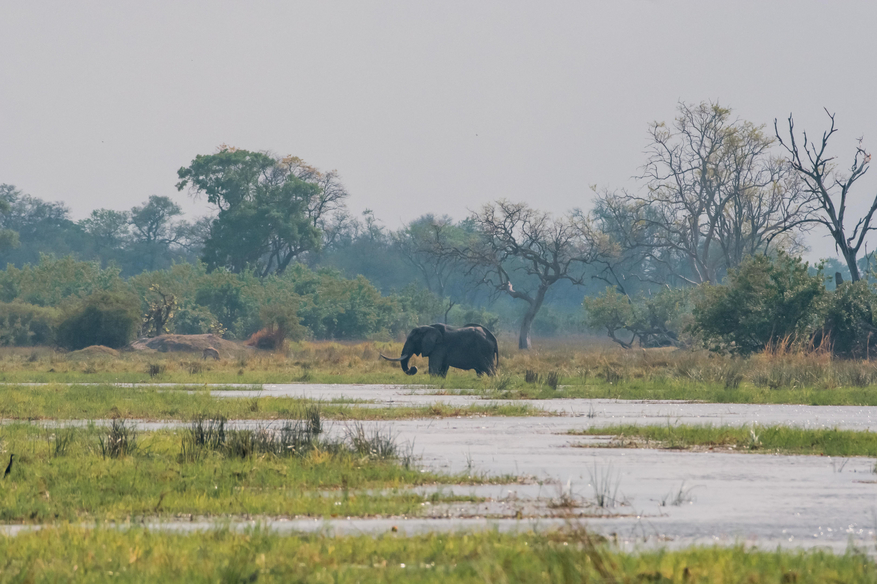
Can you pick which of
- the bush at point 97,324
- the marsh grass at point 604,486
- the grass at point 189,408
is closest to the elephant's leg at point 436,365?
the grass at point 189,408

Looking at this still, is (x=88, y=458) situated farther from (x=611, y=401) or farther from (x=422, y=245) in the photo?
(x=422, y=245)

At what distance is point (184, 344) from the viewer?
59469 mm

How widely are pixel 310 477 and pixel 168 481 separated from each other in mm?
1356

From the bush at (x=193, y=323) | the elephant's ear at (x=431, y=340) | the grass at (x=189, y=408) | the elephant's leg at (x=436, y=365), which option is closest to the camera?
the grass at (x=189, y=408)

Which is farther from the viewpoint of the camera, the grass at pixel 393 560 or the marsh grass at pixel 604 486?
the marsh grass at pixel 604 486

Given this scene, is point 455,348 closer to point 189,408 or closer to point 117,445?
point 189,408

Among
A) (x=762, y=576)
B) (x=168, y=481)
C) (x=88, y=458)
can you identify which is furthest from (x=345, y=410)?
(x=762, y=576)

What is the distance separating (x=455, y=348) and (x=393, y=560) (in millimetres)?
27514

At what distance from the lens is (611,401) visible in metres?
25.3

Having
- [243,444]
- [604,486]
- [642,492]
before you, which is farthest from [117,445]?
[642,492]

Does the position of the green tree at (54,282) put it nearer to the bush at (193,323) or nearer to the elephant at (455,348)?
the bush at (193,323)

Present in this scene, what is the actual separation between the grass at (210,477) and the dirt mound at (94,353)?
38300mm

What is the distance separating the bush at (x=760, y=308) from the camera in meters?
37.2

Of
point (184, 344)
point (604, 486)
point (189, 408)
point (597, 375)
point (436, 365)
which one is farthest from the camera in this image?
point (184, 344)
